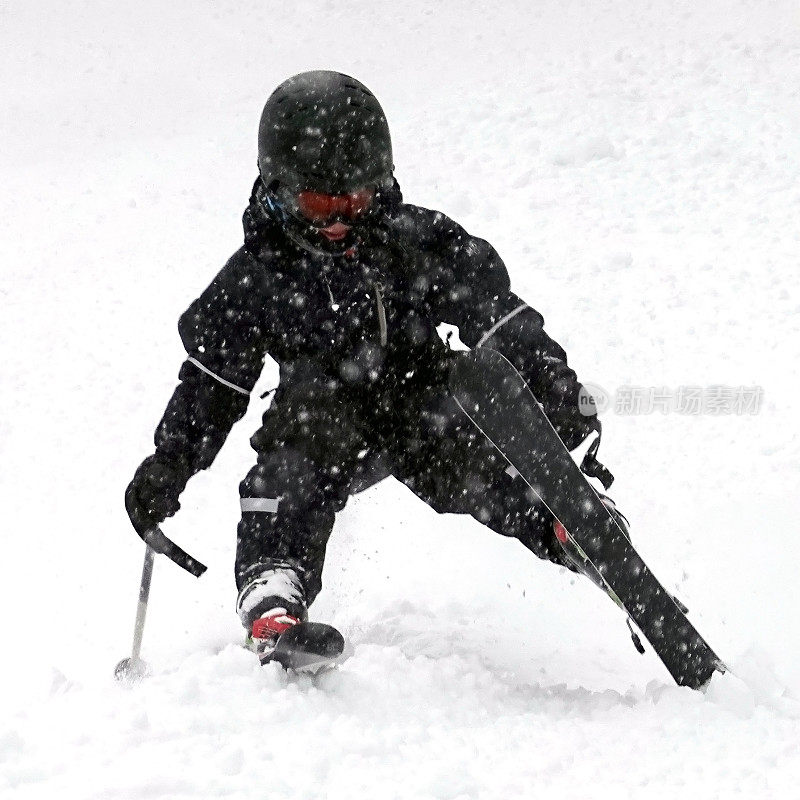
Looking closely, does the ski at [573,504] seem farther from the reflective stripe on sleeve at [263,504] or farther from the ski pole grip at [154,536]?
the ski pole grip at [154,536]

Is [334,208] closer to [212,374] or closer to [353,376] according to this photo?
[353,376]

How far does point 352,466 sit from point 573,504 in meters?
0.74

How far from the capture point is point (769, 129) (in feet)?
27.5

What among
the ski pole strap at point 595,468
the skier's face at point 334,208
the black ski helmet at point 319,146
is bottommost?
the ski pole strap at point 595,468

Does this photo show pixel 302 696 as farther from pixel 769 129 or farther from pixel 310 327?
pixel 769 129

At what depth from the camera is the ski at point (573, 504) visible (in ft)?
9.53

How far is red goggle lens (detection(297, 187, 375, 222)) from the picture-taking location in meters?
3.10

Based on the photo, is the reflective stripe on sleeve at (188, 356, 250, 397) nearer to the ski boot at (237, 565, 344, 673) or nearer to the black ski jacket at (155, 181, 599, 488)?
the black ski jacket at (155, 181, 599, 488)

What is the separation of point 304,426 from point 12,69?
39.8 ft

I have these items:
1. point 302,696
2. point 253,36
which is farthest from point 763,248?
point 253,36

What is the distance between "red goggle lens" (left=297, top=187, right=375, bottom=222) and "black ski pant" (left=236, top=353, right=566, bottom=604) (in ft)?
1.65

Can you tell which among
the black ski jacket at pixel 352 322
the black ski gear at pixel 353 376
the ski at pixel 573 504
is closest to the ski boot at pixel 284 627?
the black ski gear at pixel 353 376

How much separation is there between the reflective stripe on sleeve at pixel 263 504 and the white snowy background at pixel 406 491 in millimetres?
419

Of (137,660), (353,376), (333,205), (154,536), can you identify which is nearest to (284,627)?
(154,536)
